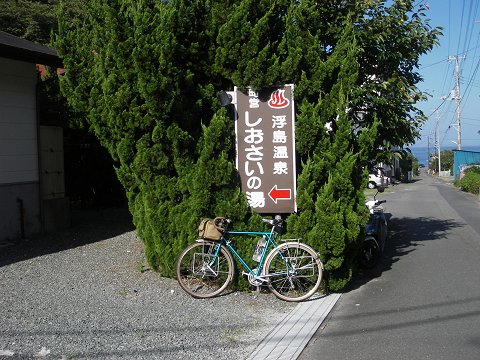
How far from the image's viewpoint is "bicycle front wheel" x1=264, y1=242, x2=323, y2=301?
20.9ft

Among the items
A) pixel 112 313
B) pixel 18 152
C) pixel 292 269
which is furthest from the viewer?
pixel 18 152

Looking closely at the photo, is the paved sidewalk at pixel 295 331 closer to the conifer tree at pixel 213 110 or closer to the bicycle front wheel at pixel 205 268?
the conifer tree at pixel 213 110

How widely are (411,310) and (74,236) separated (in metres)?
6.70

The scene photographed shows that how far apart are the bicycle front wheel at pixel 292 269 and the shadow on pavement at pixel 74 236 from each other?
13.6 ft

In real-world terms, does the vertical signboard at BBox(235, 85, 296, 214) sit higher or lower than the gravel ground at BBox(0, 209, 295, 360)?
higher

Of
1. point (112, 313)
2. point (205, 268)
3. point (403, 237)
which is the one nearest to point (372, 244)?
point (205, 268)

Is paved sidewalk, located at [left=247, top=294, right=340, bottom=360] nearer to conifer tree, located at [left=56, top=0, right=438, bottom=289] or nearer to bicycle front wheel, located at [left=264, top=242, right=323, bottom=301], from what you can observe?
bicycle front wheel, located at [left=264, top=242, right=323, bottom=301]

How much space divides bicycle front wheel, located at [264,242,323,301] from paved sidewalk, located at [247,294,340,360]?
23 cm

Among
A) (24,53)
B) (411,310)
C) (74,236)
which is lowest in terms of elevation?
(411,310)

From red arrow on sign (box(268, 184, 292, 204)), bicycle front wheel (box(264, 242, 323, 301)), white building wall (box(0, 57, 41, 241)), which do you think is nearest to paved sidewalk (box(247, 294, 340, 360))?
bicycle front wheel (box(264, 242, 323, 301))

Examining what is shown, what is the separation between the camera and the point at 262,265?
644 cm

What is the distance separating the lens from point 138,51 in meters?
6.14

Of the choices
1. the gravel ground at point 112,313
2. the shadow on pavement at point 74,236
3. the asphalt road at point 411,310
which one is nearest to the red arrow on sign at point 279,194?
the gravel ground at point 112,313

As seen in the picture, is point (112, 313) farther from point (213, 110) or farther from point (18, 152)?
point (18, 152)
